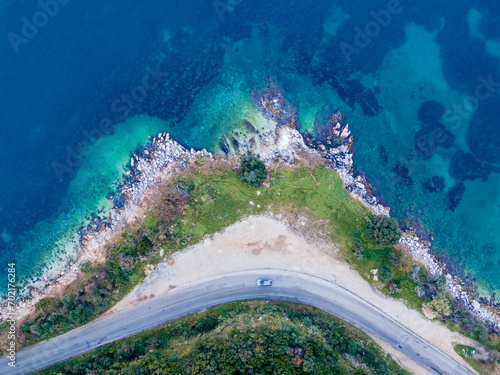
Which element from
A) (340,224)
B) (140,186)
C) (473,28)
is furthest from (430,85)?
(140,186)

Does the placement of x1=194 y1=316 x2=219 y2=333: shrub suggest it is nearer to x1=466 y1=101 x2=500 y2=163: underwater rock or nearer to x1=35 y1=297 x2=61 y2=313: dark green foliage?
x1=35 y1=297 x2=61 y2=313: dark green foliage

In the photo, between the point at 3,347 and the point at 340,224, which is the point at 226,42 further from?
the point at 3,347

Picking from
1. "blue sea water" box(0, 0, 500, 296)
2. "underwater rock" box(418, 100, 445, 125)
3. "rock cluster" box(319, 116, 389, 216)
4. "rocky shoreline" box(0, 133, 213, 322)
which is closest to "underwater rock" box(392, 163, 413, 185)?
"blue sea water" box(0, 0, 500, 296)

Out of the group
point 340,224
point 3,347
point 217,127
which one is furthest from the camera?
point 217,127

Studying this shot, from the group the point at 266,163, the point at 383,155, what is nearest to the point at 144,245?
the point at 266,163

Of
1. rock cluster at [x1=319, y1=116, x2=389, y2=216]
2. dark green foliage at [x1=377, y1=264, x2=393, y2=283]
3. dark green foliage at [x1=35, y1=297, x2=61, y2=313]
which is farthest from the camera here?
rock cluster at [x1=319, y1=116, x2=389, y2=216]

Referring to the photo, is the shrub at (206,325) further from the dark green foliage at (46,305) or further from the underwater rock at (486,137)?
the underwater rock at (486,137)
